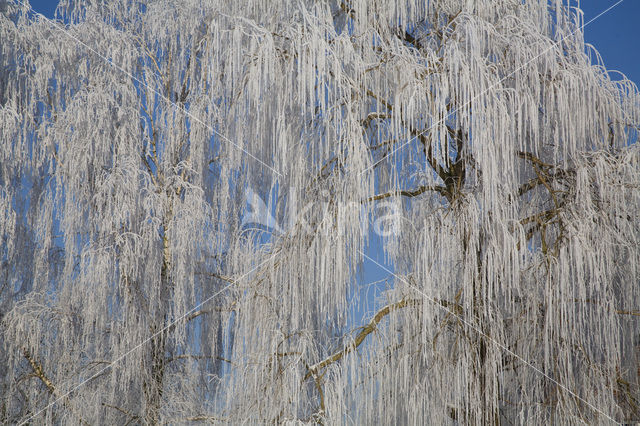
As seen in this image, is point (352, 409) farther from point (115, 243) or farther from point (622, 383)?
point (115, 243)

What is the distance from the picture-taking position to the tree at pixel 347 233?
10.9ft

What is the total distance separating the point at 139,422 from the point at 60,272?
1.39m

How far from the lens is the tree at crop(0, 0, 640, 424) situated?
10.9 ft

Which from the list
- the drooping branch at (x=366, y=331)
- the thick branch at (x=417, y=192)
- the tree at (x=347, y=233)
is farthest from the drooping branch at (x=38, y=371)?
the thick branch at (x=417, y=192)

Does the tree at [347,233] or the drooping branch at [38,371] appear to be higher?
the tree at [347,233]

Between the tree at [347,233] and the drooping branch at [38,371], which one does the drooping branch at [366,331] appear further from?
the drooping branch at [38,371]

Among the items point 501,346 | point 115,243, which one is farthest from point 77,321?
point 501,346

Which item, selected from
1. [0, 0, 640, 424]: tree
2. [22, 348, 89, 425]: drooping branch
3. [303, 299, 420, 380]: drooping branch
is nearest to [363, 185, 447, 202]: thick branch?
[0, 0, 640, 424]: tree

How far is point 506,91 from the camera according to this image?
3615mm

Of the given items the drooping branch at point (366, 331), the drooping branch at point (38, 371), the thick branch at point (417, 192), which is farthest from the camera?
the drooping branch at point (38, 371)

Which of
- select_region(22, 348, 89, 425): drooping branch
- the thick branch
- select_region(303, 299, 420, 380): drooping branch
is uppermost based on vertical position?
the thick branch

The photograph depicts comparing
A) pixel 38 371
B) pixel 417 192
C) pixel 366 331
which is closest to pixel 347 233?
pixel 366 331

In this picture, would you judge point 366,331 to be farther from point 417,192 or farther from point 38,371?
point 38,371

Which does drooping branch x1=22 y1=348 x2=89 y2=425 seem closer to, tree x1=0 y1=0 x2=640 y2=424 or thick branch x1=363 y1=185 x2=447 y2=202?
tree x1=0 y1=0 x2=640 y2=424
